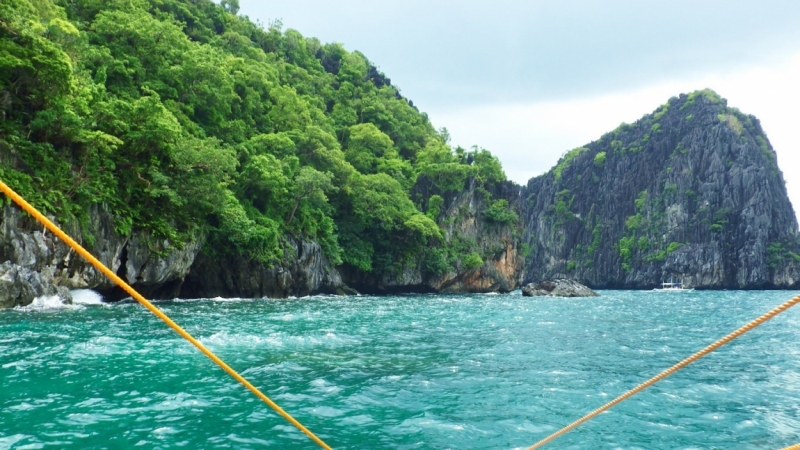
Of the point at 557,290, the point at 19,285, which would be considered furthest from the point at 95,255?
the point at 557,290

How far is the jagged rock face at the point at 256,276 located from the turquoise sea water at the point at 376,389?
16338 mm

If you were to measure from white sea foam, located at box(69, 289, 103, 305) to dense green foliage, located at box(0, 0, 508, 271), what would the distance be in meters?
3.36

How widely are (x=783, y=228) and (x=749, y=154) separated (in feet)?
50.0

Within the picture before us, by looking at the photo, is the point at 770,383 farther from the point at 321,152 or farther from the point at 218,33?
the point at 218,33

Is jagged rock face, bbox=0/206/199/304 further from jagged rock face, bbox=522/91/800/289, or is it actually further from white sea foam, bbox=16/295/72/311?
jagged rock face, bbox=522/91/800/289

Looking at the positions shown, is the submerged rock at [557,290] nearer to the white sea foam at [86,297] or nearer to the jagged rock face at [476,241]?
the jagged rock face at [476,241]

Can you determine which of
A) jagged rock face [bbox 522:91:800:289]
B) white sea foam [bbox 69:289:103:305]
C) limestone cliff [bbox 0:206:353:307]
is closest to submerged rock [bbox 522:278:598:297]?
limestone cliff [bbox 0:206:353:307]

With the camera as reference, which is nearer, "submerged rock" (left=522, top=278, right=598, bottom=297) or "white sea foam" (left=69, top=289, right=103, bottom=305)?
"white sea foam" (left=69, top=289, right=103, bottom=305)

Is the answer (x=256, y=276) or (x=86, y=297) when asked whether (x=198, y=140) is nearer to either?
(x=86, y=297)

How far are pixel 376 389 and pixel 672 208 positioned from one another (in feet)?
366

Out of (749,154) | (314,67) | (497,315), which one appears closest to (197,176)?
(497,315)

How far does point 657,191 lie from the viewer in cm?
10819

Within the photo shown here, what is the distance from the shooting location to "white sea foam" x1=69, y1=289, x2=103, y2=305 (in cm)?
2153

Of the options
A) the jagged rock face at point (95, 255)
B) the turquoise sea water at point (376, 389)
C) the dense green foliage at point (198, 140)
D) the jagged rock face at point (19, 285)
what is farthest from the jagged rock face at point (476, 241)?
the turquoise sea water at point (376, 389)
